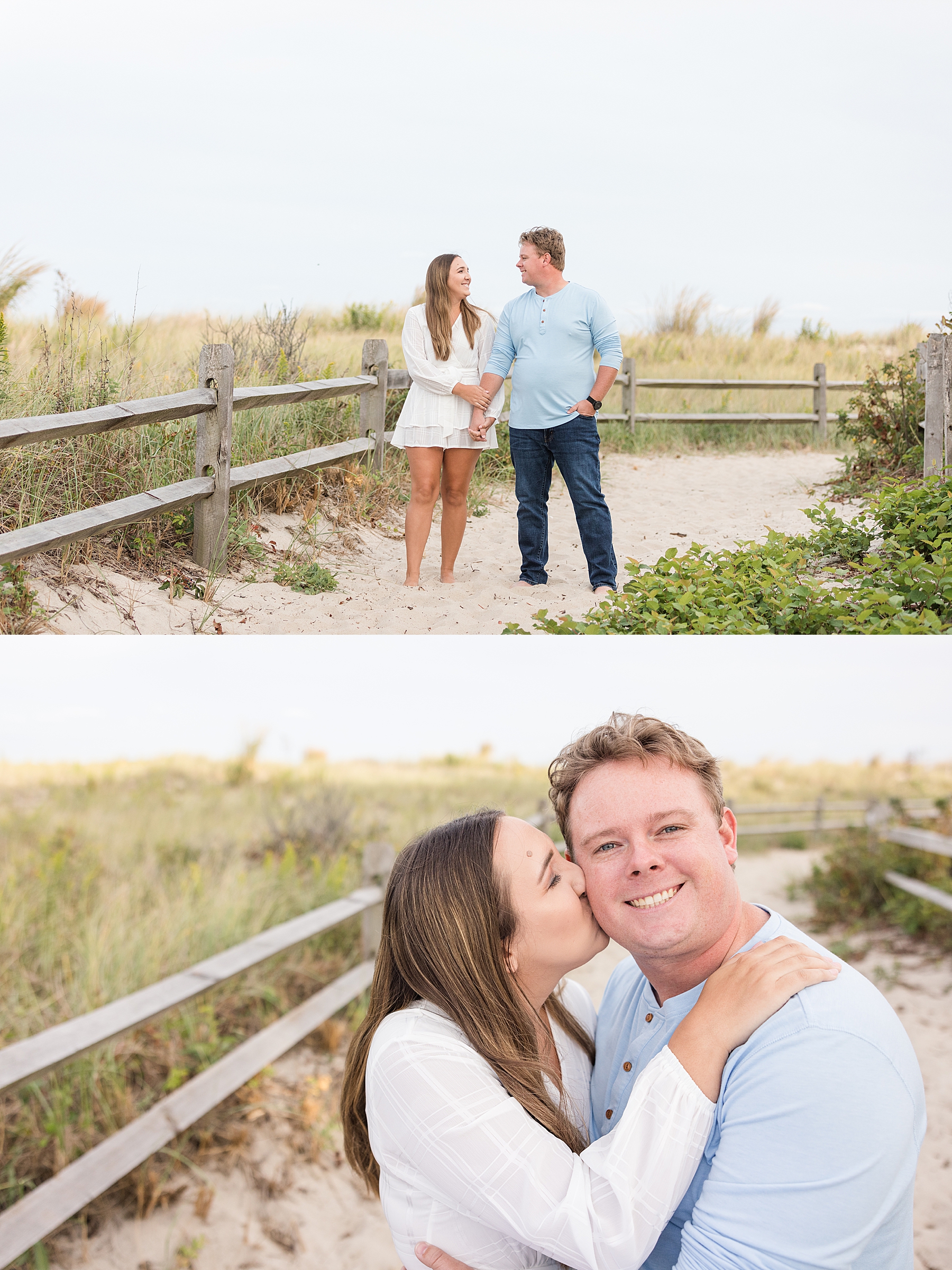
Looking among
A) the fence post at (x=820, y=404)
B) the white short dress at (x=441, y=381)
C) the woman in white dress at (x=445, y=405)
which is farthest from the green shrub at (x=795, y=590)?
the fence post at (x=820, y=404)

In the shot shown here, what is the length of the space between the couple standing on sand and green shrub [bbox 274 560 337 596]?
38 cm

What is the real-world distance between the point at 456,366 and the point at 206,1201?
3761 millimetres

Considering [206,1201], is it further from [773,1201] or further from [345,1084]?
[773,1201]

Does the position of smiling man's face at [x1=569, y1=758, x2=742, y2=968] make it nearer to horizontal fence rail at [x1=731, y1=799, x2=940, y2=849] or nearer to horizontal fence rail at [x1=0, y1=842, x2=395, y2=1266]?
horizontal fence rail at [x1=0, y1=842, x2=395, y2=1266]

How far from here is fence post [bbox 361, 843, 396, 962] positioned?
16.7ft

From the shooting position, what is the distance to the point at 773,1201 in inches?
56.6

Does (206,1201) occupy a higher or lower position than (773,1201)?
lower

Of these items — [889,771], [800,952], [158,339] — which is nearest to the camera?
[800,952]

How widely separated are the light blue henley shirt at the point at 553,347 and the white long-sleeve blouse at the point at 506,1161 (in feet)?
11.0

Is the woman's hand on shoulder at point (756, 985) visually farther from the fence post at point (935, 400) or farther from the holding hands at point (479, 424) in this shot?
the fence post at point (935, 400)

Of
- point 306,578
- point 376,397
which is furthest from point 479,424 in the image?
point 376,397

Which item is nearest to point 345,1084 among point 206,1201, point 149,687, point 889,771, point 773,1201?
point 773,1201

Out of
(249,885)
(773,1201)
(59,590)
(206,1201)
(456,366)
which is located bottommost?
(206,1201)

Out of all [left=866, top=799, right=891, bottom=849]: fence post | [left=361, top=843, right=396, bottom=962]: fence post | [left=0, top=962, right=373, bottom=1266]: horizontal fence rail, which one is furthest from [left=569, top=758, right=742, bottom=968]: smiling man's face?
[left=866, top=799, right=891, bottom=849]: fence post
